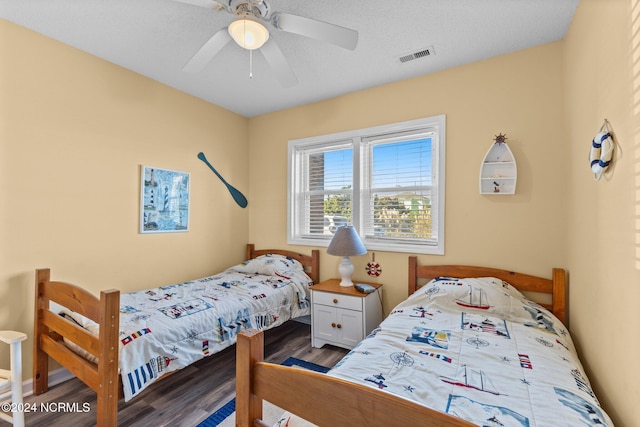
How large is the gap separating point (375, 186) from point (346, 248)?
0.76 metres

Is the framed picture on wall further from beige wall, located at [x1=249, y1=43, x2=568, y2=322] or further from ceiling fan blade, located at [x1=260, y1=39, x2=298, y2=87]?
beige wall, located at [x1=249, y1=43, x2=568, y2=322]

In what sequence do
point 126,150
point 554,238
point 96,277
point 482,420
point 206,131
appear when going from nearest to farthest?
point 482,420
point 554,238
point 96,277
point 126,150
point 206,131

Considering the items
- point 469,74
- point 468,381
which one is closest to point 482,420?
point 468,381

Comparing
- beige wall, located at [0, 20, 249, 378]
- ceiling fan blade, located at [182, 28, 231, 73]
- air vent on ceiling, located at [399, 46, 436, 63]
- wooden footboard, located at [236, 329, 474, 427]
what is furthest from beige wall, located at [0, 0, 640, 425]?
ceiling fan blade, located at [182, 28, 231, 73]

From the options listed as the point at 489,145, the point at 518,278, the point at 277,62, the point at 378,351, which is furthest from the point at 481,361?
the point at 277,62

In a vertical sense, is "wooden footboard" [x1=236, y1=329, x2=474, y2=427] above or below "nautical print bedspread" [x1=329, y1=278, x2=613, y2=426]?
above

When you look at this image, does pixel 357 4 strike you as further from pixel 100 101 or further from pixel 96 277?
pixel 96 277

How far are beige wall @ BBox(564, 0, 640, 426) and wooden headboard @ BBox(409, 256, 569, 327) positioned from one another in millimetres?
167

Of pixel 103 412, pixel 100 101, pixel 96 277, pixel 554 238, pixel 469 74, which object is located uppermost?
pixel 469 74

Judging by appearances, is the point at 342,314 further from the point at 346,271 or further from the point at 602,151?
the point at 602,151

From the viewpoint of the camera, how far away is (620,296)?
3.91 feet

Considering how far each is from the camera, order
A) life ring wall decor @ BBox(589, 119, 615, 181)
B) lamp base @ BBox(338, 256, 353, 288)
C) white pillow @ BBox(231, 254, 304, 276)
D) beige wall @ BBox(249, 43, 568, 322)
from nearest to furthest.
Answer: life ring wall decor @ BBox(589, 119, 615, 181), beige wall @ BBox(249, 43, 568, 322), lamp base @ BBox(338, 256, 353, 288), white pillow @ BBox(231, 254, 304, 276)

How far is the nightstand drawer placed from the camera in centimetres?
265

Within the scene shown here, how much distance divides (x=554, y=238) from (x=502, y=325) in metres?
0.88
